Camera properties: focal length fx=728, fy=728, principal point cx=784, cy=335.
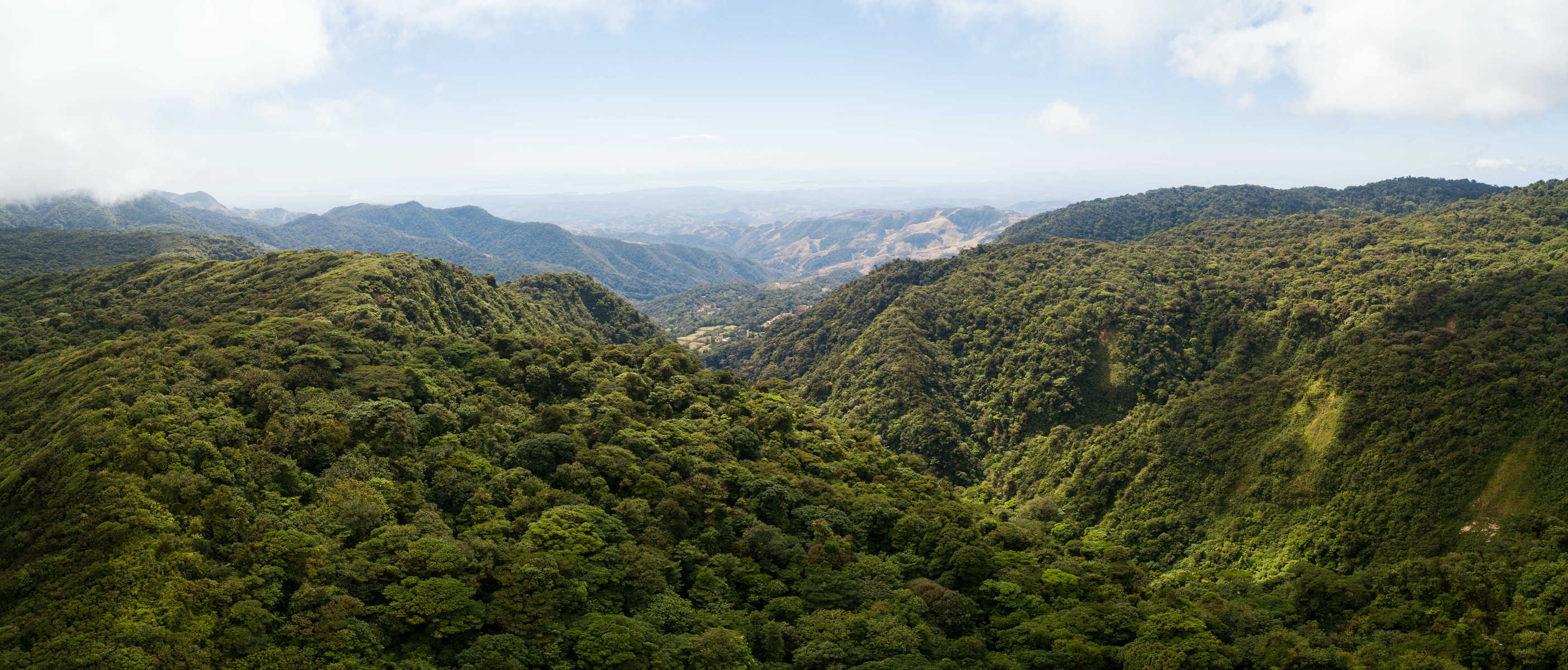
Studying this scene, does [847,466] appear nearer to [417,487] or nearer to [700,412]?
[700,412]

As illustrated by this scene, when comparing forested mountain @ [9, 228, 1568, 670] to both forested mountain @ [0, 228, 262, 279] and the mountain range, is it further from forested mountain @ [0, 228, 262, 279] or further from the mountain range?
forested mountain @ [0, 228, 262, 279]

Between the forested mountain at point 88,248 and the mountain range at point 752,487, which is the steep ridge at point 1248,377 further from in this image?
the forested mountain at point 88,248

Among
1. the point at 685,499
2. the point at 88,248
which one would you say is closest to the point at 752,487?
the point at 685,499

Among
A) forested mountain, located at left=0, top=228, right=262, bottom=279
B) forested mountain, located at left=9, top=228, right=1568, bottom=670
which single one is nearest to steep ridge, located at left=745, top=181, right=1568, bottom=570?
forested mountain, located at left=9, top=228, right=1568, bottom=670

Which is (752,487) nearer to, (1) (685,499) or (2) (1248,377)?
(1) (685,499)

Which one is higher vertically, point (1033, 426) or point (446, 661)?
point (446, 661)

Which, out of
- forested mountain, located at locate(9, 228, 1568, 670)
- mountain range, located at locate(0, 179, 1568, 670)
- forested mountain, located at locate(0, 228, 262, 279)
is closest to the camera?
forested mountain, located at locate(9, 228, 1568, 670)

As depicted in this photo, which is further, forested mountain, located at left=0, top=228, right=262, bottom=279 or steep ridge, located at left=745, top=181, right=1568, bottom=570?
forested mountain, located at left=0, top=228, right=262, bottom=279

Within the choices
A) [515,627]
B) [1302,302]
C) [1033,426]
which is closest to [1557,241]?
[1302,302]
